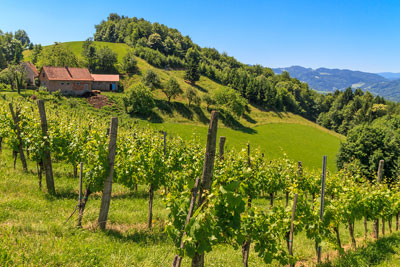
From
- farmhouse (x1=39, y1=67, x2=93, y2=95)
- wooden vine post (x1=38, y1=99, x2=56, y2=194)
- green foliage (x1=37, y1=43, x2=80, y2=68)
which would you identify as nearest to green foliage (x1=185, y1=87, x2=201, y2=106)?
farmhouse (x1=39, y1=67, x2=93, y2=95)

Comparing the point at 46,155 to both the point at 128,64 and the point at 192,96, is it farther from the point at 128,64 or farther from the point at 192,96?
the point at 128,64

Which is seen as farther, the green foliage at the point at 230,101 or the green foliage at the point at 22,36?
the green foliage at the point at 22,36

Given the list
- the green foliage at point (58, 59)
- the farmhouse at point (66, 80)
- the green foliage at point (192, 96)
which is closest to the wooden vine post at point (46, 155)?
the farmhouse at point (66, 80)

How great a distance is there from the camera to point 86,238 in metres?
7.98

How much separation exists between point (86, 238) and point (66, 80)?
57263 millimetres

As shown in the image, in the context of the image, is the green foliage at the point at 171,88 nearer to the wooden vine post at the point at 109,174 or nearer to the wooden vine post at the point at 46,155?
the wooden vine post at the point at 46,155

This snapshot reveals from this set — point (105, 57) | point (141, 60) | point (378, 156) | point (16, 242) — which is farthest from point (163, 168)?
point (141, 60)

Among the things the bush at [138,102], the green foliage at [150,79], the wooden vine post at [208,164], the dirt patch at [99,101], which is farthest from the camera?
the green foliage at [150,79]

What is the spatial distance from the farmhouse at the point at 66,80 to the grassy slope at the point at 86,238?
4824 cm

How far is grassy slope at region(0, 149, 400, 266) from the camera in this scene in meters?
6.54

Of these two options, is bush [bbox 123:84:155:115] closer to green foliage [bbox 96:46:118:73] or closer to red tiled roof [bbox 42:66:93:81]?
red tiled roof [bbox 42:66:93:81]

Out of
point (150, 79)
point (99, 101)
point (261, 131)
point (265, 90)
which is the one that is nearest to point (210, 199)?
point (99, 101)

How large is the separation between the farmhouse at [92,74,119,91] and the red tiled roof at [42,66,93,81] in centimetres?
332

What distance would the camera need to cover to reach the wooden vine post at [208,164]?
15.5 ft
